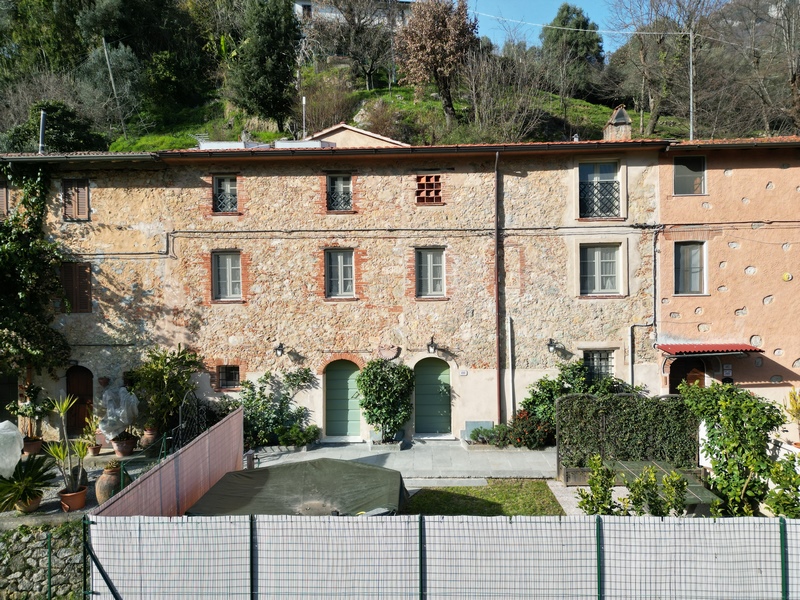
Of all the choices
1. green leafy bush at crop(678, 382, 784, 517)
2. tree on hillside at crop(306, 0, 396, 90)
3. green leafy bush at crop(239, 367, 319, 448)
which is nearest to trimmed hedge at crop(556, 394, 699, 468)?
green leafy bush at crop(678, 382, 784, 517)

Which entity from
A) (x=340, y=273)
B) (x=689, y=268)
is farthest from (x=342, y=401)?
(x=689, y=268)

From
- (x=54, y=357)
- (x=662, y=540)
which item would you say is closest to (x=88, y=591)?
(x=662, y=540)

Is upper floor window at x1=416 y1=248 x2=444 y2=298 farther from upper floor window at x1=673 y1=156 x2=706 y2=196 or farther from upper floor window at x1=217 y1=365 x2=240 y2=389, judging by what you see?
upper floor window at x1=673 y1=156 x2=706 y2=196

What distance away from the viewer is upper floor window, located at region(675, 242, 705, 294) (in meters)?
13.2

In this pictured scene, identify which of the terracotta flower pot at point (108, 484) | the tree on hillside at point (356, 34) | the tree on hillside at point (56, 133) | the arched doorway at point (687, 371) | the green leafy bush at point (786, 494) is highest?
the tree on hillside at point (356, 34)

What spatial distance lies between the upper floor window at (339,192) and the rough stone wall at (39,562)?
906 centimetres

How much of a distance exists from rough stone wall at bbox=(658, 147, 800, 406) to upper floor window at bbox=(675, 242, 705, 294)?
0.21 metres

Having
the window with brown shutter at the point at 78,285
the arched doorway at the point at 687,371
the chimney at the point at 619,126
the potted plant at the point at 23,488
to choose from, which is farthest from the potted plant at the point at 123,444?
the chimney at the point at 619,126

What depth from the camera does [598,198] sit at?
13312 millimetres

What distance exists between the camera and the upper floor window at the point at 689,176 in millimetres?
13062

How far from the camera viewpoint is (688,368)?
13.5 m

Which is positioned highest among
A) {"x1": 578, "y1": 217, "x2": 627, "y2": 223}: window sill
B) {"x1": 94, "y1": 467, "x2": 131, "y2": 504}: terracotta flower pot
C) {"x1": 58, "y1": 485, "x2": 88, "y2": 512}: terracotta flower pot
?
{"x1": 578, "y1": 217, "x2": 627, "y2": 223}: window sill

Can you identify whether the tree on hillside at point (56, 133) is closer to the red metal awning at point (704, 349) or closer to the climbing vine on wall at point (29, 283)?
the climbing vine on wall at point (29, 283)

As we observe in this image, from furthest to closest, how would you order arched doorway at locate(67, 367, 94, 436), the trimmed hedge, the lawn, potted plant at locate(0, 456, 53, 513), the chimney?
the chimney → arched doorway at locate(67, 367, 94, 436) → the trimmed hedge → the lawn → potted plant at locate(0, 456, 53, 513)
